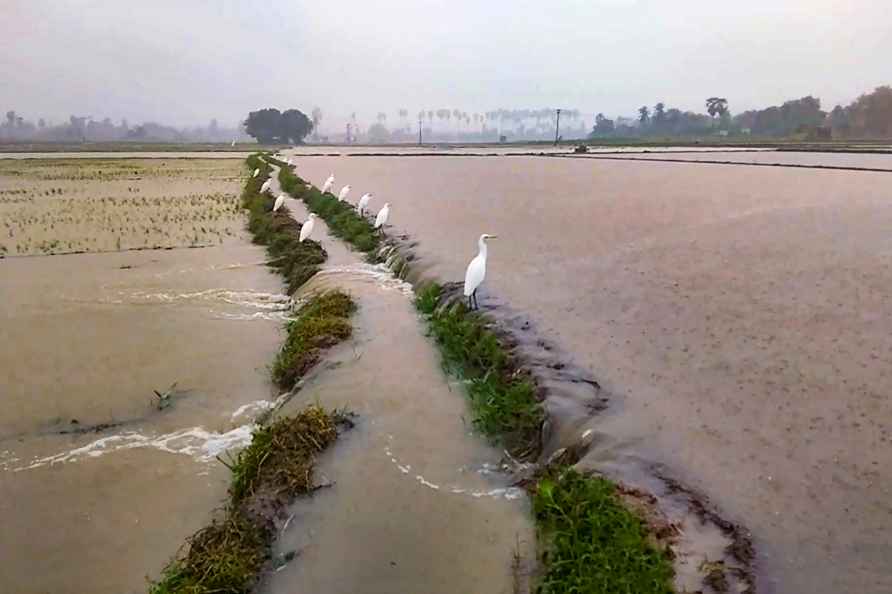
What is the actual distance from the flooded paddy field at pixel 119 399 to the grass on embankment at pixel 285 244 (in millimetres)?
496

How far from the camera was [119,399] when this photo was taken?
722 cm

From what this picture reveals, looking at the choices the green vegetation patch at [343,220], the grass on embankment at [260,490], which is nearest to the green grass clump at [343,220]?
the green vegetation patch at [343,220]

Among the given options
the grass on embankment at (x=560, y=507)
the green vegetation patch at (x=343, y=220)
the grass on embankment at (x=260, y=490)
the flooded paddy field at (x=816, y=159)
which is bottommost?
the grass on embankment at (x=260, y=490)

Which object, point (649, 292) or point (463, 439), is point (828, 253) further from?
point (463, 439)

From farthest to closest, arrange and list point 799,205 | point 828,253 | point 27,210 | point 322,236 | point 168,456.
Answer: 1. point 27,210
2. point 799,205
3. point 322,236
4. point 828,253
5. point 168,456

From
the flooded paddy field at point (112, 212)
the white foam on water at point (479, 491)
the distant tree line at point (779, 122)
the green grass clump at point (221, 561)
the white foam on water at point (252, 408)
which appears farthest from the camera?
the distant tree line at point (779, 122)

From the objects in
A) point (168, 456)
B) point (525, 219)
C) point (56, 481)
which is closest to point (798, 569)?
point (168, 456)

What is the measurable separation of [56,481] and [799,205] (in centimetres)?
1883

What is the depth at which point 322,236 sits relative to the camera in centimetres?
1706

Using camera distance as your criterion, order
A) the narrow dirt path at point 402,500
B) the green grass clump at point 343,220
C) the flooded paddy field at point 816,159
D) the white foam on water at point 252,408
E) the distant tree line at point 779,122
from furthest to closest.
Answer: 1. the distant tree line at point 779,122
2. the flooded paddy field at point 816,159
3. the green grass clump at point 343,220
4. the white foam on water at point 252,408
5. the narrow dirt path at point 402,500

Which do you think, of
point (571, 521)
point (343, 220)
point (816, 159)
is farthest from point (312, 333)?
point (816, 159)

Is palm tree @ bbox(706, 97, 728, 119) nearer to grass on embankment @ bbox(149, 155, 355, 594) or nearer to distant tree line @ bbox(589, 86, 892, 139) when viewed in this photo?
distant tree line @ bbox(589, 86, 892, 139)

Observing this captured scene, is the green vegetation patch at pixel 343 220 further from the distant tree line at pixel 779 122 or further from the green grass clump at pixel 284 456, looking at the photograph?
the distant tree line at pixel 779 122

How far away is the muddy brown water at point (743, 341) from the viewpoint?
4387 millimetres
